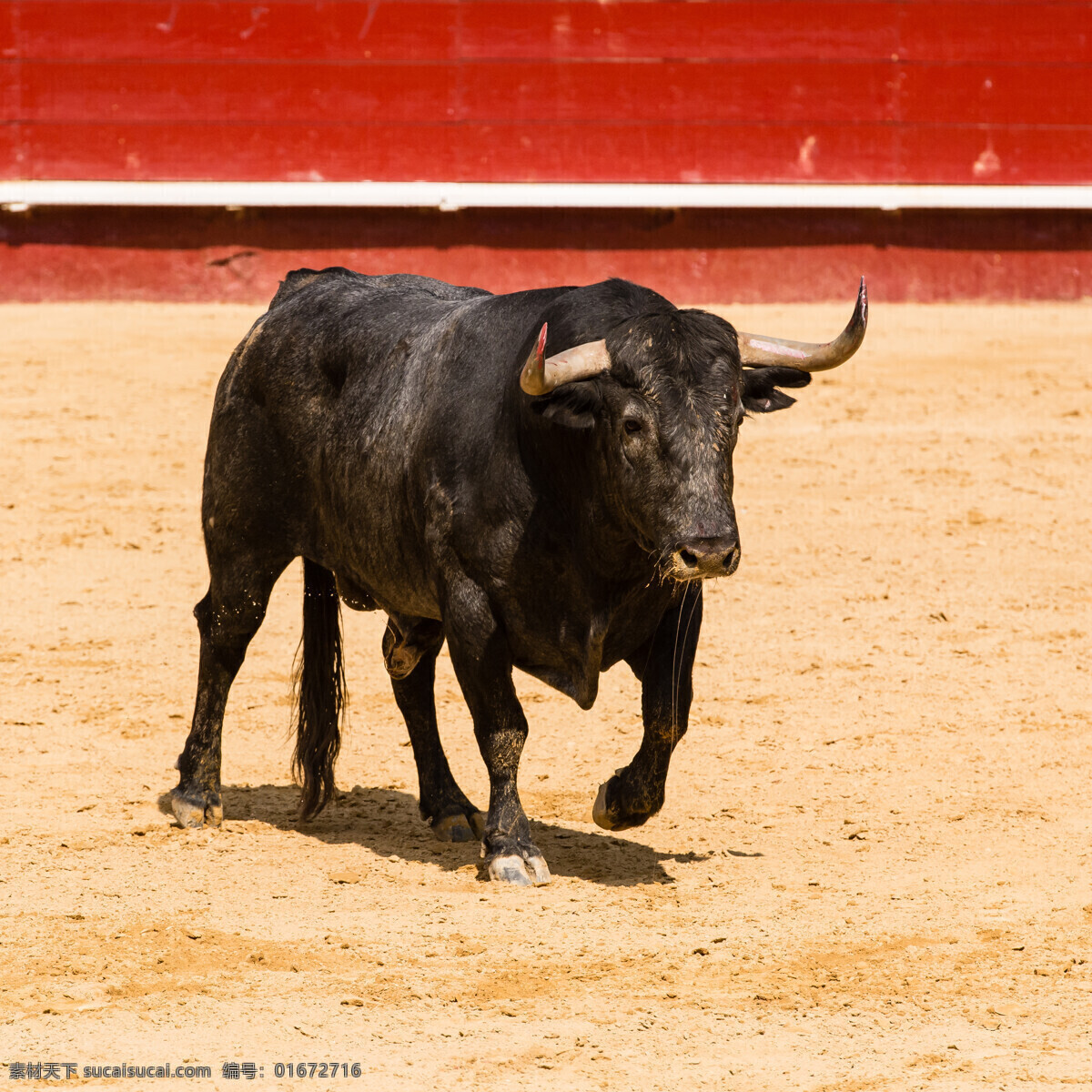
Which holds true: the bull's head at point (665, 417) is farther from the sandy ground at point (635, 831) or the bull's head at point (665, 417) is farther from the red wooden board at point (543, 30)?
the red wooden board at point (543, 30)

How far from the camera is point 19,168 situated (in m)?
11.4

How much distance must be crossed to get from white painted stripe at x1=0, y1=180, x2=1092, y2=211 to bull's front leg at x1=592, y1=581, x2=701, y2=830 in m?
7.53

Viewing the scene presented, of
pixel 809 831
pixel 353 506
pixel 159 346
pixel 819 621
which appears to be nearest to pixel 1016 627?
pixel 819 621

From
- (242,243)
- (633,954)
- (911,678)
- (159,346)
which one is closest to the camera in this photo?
(633,954)

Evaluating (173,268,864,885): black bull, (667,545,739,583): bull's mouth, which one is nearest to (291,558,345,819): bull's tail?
(173,268,864,885): black bull

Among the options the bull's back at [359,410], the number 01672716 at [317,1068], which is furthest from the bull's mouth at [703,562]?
the number 01672716 at [317,1068]

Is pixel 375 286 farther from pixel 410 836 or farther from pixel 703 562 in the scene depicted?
pixel 703 562

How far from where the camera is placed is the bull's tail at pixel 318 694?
15.9ft

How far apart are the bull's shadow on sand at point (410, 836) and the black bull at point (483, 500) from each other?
0.09 m

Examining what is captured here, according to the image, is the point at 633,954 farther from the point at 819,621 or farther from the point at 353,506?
the point at 819,621

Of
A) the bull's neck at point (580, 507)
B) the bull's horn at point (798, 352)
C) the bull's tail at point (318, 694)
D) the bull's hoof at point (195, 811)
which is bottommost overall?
the bull's hoof at point (195, 811)

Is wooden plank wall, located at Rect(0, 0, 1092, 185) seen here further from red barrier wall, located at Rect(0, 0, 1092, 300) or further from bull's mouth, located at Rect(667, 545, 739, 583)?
bull's mouth, located at Rect(667, 545, 739, 583)

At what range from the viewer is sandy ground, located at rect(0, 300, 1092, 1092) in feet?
10.6

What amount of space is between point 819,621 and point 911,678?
29.7 inches
